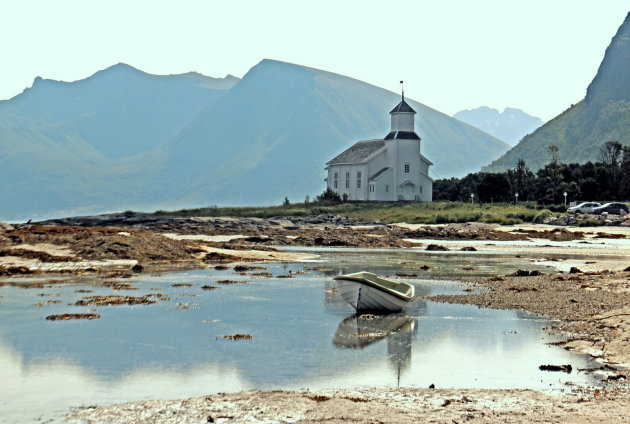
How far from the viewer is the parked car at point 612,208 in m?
78.8

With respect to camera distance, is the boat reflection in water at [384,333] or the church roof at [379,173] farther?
the church roof at [379,173]

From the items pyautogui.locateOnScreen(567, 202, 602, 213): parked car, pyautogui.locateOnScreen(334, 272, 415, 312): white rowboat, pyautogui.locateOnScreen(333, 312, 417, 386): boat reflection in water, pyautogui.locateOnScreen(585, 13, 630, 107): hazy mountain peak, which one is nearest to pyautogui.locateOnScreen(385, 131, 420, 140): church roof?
pyautogui.locateOnScreen(567, 202, 602, 213): parked car

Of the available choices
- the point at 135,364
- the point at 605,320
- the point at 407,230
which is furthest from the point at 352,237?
the point at 135,364

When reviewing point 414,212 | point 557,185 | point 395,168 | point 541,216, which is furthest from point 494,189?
point 541,216

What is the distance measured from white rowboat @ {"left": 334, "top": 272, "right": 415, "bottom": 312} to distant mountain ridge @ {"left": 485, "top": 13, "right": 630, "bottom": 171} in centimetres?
14606

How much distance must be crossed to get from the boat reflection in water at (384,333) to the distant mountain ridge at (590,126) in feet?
483

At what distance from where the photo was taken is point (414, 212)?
82.8m

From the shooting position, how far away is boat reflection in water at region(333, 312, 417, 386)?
17.1 meters

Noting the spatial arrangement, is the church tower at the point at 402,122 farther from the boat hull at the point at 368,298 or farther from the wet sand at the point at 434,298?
the boat hull at the point at 368,298

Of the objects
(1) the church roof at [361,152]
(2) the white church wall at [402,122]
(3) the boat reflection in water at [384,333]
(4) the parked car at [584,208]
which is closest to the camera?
(3) the boat reflection in water at [384,333]

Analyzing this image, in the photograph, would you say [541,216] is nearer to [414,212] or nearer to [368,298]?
[414,212]

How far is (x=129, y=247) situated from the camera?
137 feet

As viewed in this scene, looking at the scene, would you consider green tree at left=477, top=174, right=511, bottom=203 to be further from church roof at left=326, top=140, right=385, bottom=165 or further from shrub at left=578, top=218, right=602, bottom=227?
shrub at left=578, top=218, right=602, bottom=227

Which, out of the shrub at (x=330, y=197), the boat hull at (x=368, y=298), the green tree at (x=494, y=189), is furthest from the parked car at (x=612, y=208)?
the boat hull at (x=368, y=298)
